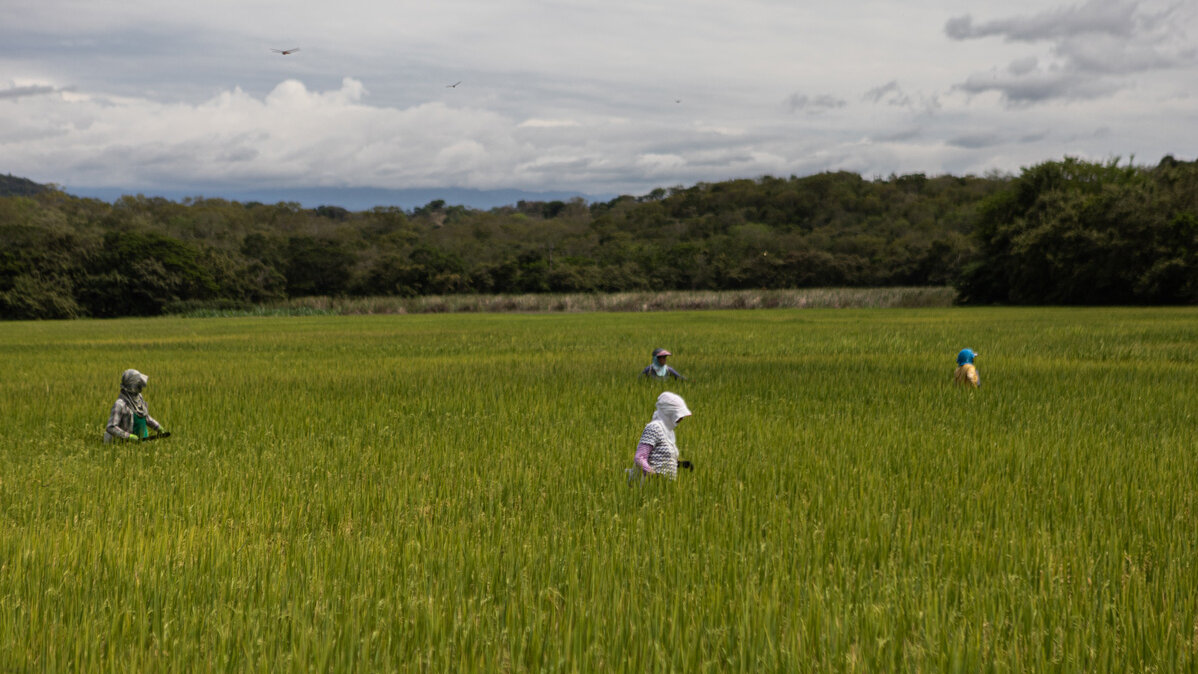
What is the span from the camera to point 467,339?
24.0 m

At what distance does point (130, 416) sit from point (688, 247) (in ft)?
240

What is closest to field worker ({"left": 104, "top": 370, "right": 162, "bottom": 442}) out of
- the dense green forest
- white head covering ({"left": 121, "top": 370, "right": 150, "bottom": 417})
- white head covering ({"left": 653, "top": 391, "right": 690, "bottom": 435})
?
white head covering ({"left": 121, "top": 370, "right": 150, "bottom": 417})

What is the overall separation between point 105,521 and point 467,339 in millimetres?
19351

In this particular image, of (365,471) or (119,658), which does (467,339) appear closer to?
(365,471)

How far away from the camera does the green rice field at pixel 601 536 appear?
9.45 ft

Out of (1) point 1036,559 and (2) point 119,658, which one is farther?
(1) point 1036,559

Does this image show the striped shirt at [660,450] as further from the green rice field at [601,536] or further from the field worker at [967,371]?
the field worker at [967,371]

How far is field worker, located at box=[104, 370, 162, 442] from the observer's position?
23.1 feet

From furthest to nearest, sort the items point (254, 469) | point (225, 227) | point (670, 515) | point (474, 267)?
point (225, 227) < point (474, 267) < point (254, 469) < point (670, 515)

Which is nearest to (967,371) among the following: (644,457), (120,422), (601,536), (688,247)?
(644,457)

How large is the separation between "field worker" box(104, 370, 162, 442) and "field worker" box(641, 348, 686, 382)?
19.4 ft

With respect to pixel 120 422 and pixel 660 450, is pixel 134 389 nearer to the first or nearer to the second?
pixel 120 422

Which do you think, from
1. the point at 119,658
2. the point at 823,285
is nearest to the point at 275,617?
the point at 119,658

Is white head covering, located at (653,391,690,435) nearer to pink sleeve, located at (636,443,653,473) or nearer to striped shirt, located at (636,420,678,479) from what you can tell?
striped shirt, located at (636,420,678,479)
